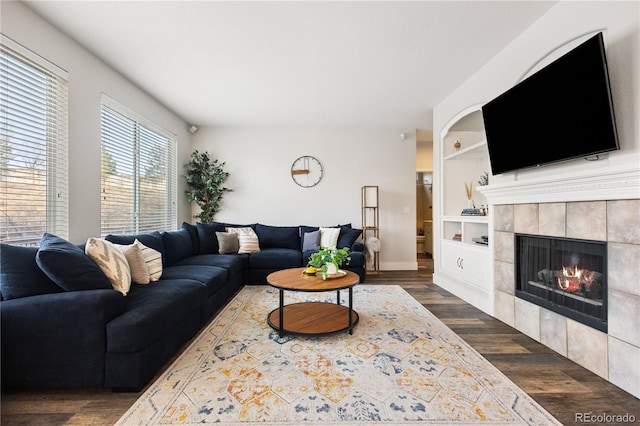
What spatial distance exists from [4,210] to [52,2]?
1573 mm

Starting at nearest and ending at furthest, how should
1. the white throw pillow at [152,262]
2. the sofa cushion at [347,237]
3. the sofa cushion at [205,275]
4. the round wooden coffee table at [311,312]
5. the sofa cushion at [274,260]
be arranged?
the round wooden coffee table at [311,312]
the white throw pillow at [152,262]
the sofa cushion at [205,275]
the sofa cushion at [274,260]
the sofa cushion at [347,237]

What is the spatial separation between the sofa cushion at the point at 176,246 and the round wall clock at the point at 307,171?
2.16m

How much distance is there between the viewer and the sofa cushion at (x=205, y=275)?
2.71m

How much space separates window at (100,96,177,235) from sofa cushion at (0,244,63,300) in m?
1.37

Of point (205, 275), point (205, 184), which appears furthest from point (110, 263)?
point (205, 184)

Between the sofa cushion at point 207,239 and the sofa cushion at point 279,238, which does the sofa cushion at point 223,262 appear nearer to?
the sofa cushion at point 207,239

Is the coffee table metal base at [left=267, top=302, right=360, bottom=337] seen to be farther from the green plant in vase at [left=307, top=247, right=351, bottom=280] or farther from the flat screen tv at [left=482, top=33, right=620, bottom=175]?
the flat screen tv at [left=482, top=33, right=620, bottom=175]

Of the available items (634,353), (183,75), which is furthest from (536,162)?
(183,75)

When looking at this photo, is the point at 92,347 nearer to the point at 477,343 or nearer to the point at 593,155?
the point at 477,343

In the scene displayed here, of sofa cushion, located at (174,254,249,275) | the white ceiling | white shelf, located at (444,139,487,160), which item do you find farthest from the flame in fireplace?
sofa cushion, located at (174,254,249,275)

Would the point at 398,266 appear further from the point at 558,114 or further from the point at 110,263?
the point at 110,263

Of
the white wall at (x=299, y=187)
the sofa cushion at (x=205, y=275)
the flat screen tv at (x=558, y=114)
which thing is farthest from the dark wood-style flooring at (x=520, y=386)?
the white wall at (x=299, y=187)

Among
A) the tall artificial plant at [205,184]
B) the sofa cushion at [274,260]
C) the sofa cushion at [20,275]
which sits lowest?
the sofa cushion at [274,260]

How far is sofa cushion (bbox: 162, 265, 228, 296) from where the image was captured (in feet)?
8.89
